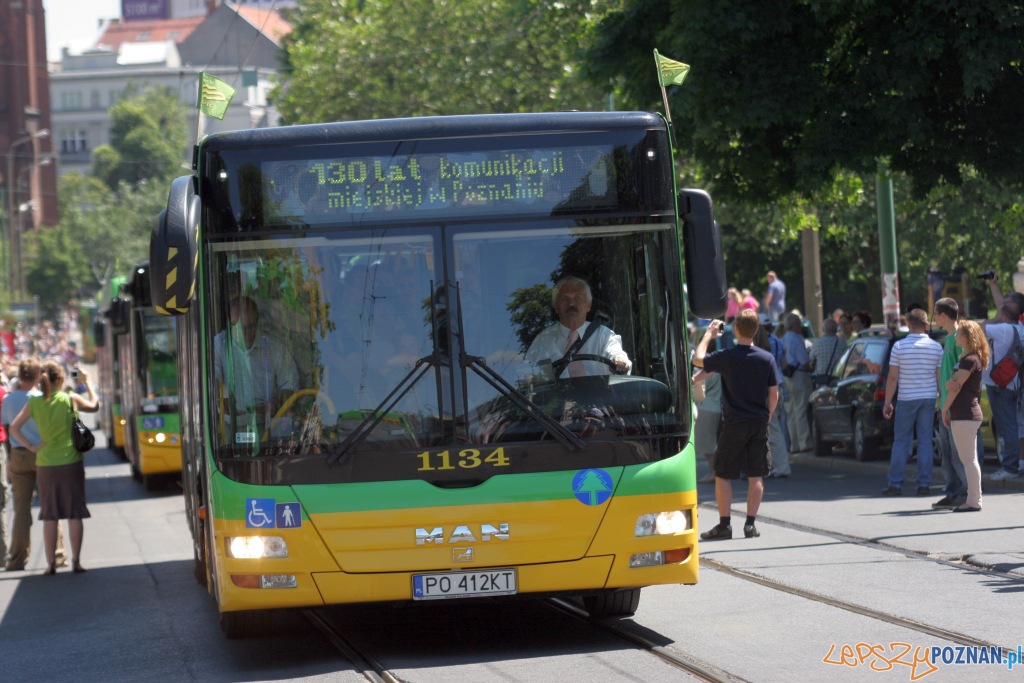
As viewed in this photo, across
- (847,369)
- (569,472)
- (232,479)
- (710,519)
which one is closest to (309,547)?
(232,479)

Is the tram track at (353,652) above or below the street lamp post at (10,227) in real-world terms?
below

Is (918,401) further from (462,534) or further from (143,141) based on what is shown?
(143,141)

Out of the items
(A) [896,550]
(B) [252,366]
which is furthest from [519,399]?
(A) [896,550]

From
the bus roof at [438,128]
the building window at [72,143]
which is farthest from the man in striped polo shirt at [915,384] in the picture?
the building window at [72,143]

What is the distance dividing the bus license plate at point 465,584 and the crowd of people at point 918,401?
304cm

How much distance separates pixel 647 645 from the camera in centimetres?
823

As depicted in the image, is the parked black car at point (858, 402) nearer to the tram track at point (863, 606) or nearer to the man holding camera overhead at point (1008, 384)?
the man holding camera overhead at point (1008, 384)

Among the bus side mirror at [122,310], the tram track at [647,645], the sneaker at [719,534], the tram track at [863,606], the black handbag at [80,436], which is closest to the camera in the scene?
the tram track at [647,645]

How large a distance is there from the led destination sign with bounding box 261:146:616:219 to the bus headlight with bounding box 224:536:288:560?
156 cm

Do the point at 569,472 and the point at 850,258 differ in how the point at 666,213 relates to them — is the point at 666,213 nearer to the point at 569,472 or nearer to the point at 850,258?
the point at 569,472

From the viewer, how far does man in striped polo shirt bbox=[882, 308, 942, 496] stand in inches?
597

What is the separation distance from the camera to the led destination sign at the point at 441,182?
8.20 meters

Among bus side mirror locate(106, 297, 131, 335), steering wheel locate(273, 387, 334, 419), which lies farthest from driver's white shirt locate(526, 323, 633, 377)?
bus side mirror locate(106, 297, 131, 335)

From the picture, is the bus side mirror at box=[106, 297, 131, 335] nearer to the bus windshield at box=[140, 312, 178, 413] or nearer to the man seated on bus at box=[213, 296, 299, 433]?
the bus windshield at box=[140, 312, 178, 413]
